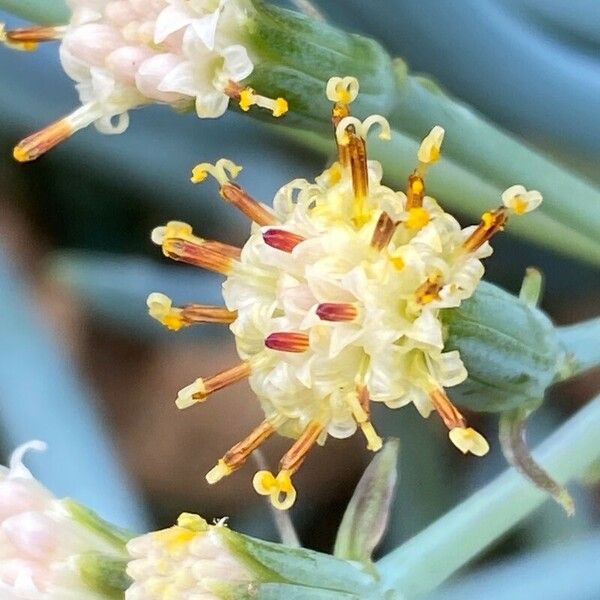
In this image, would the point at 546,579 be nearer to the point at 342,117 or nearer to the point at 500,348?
the point at 500,348

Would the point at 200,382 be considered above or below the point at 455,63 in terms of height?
below

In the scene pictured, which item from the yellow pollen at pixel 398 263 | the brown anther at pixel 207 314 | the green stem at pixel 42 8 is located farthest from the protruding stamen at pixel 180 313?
the green stem at pixel 42 8

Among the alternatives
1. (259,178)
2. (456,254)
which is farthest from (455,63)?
(456,254)

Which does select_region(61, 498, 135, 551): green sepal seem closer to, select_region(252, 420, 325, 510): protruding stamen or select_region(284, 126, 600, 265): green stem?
select_region(252, 420, 325, 510): protruding stamen

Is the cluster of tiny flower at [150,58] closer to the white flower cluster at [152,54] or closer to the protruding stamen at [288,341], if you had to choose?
the white flower cluster at [152,54]

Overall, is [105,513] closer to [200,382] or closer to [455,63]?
[200,382]

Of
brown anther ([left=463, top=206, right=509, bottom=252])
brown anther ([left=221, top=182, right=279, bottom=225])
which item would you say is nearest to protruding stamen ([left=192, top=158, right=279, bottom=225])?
brown anther ([left=221, top=182, right=279, bottom=225])

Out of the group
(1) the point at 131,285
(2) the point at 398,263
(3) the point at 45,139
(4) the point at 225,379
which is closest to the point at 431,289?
(2) the point at 398,263
